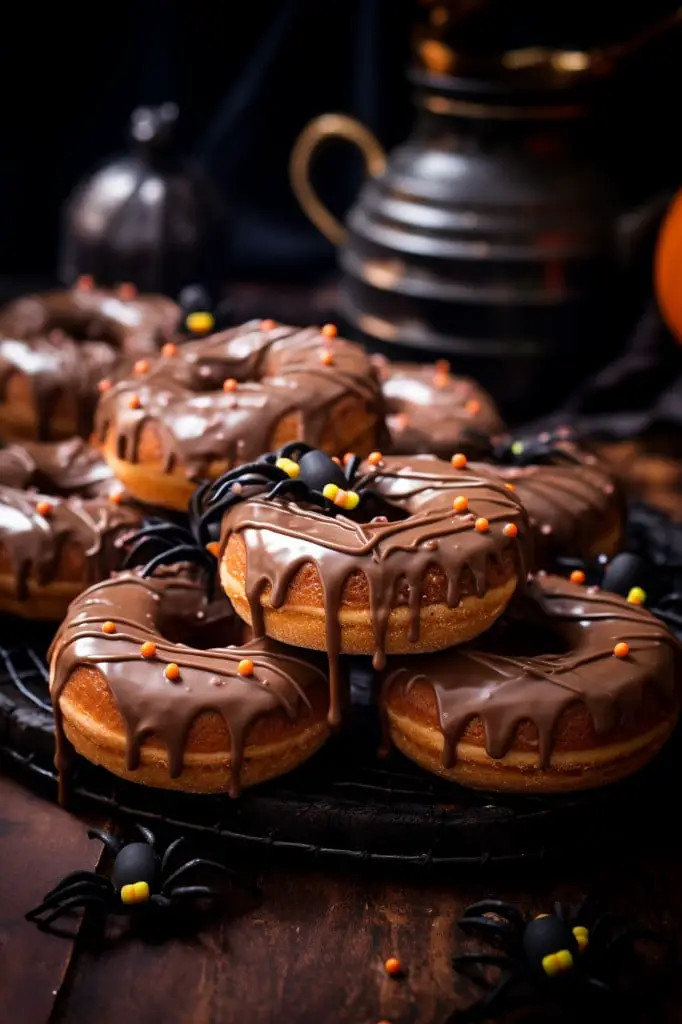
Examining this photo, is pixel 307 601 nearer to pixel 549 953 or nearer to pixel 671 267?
pixel 549 953

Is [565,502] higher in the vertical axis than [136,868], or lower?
higher

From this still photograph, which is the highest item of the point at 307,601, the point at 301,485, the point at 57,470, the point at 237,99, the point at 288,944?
the point at 237,99

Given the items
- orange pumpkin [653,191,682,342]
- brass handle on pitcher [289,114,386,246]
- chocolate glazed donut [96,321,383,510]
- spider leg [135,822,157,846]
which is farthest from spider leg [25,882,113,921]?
brass handle on pitcher [289,114,386,246]

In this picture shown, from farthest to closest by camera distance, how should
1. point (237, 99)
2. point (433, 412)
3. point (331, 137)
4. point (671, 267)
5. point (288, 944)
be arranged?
point (237, 99)
point (331, 137)
point (671, 267)
point (433, 412)
point (288, 944)

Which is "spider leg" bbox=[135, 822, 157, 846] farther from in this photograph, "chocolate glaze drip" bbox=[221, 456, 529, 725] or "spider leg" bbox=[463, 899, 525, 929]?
"spider leg" bbox=[463, 899, 525, 929]

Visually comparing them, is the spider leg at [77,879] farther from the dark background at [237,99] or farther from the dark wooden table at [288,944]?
the dark background at [237,99]

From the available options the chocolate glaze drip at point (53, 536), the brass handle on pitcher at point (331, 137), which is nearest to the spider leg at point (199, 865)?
the chocolate glaze drip at point (53, 536)

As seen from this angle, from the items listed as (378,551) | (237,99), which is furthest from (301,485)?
(237,99)

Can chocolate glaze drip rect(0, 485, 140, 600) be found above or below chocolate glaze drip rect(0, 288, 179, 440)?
below
